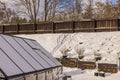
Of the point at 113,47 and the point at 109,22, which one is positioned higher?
the point at 109,22

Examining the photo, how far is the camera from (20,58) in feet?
30.2

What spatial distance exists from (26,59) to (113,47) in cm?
1295

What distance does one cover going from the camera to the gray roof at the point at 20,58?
7891 mm

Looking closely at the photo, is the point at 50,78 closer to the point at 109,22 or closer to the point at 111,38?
the point at 111,38

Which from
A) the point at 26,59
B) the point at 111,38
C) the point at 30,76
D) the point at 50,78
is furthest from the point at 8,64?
the point at 111,38

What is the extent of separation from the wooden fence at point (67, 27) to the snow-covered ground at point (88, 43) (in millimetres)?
873

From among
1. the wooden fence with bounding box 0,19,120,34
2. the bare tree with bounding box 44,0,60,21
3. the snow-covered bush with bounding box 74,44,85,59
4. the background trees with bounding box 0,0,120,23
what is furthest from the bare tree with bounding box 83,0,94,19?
the snow-covered bush with bounding box 74,44,85,59

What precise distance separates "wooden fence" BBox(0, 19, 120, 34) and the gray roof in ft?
44.1

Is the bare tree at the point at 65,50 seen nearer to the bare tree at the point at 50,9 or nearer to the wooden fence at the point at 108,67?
the wooden fence at the point at 108,67

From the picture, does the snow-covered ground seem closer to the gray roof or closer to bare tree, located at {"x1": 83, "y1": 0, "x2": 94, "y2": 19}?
the gray roof

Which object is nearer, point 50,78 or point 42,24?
point 50,78

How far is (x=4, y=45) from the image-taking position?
29.7 ft

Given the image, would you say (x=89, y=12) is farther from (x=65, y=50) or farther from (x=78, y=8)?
(x=65, y=50)

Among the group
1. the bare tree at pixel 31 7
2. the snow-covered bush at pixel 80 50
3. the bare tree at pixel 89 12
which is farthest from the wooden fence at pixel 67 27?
the bare tree at pixel 89 12
